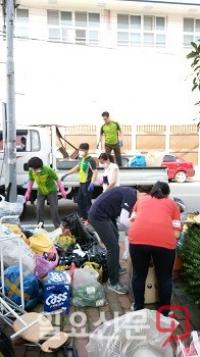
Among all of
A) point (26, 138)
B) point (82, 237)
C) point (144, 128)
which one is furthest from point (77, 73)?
point (82, 237)

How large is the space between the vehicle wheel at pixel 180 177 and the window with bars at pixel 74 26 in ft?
26.5

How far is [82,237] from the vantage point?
18.5ft

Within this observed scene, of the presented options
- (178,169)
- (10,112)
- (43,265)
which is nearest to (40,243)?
(43,265)

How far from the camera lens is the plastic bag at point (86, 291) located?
4.15 m

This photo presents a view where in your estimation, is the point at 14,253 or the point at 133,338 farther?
the point at 14,253

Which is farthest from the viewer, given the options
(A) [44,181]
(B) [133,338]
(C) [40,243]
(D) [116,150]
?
(D) [116,150]

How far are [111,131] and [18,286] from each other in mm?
6386

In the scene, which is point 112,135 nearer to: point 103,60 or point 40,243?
point 40,243

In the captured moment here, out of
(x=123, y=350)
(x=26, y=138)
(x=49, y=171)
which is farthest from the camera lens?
(x=26, y=138)

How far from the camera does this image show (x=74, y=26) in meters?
19.6

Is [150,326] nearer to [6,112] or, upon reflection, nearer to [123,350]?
[123,350]

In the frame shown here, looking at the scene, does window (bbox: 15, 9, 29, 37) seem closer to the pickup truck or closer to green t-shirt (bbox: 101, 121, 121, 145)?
green t-shirt (bbox: 101, 121, 121, 145)

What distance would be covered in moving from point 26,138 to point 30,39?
1172cm

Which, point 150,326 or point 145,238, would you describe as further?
point 145,238
